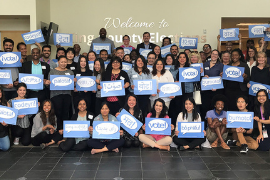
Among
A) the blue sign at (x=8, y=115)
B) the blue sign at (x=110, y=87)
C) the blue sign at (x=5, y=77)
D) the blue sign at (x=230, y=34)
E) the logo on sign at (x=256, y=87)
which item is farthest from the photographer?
the blue sign at (x=230, y=34)

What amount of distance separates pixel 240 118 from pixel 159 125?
147cm

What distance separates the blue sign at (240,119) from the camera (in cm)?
497

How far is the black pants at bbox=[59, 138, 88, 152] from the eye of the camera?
4785 millimetres

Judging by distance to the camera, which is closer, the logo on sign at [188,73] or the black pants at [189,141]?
the black pants at [189,141]

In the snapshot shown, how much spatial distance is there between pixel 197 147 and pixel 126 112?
4.69ft

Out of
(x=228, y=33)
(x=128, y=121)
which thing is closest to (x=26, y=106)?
(x=128, y=121)

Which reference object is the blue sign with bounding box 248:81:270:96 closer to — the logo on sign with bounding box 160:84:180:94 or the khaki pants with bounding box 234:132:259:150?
the khaki pants with bounding box 234:132:259:150

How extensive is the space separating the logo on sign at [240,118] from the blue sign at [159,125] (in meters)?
1.14

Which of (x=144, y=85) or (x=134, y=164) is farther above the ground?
(x=144, y=85)

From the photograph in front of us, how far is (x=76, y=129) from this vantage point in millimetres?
4824

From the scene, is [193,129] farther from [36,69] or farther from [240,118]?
[36,69]

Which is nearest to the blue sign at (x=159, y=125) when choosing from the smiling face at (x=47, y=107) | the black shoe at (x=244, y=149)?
the black shoe at (x=244, y=149)

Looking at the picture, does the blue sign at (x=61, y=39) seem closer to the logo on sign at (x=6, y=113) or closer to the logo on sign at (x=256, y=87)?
the logo on sign at (x=6, y=113)

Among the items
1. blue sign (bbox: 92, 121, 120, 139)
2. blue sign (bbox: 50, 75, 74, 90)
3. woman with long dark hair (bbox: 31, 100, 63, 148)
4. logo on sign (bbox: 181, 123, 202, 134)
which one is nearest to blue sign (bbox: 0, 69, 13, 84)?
blue sign (bbox: 50, 75, 74, 90)
